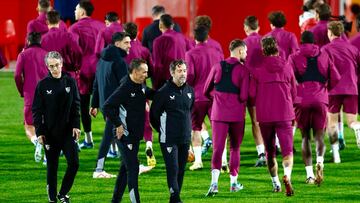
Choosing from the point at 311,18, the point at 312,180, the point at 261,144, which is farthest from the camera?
the point at 311,18

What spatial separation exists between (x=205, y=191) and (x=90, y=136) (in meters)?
4.96

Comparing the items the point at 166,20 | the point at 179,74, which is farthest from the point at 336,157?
the point at 179,74

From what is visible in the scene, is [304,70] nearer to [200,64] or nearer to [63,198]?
[200,64]

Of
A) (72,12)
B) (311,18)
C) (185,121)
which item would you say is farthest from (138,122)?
(72,12)

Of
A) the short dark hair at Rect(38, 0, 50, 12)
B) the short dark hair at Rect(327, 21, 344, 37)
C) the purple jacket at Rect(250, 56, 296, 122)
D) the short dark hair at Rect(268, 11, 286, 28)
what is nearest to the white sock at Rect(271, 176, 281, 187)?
the purple jacket at Rect(250, 56, 296, 122)

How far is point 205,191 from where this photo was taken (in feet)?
54.0

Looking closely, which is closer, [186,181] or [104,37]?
[186,181]

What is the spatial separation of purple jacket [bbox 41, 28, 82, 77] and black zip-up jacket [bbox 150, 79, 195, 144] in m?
5.29

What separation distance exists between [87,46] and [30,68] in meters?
2.01

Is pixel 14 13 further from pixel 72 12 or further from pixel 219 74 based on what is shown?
pixel 219 74

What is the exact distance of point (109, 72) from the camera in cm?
1708

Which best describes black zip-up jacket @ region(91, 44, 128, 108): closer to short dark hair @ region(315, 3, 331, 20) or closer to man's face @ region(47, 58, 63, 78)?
man's face @ region(47, 58, 63, 78)

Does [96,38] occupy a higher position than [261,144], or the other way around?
[96,38]

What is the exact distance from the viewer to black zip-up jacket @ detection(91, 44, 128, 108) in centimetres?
1691
